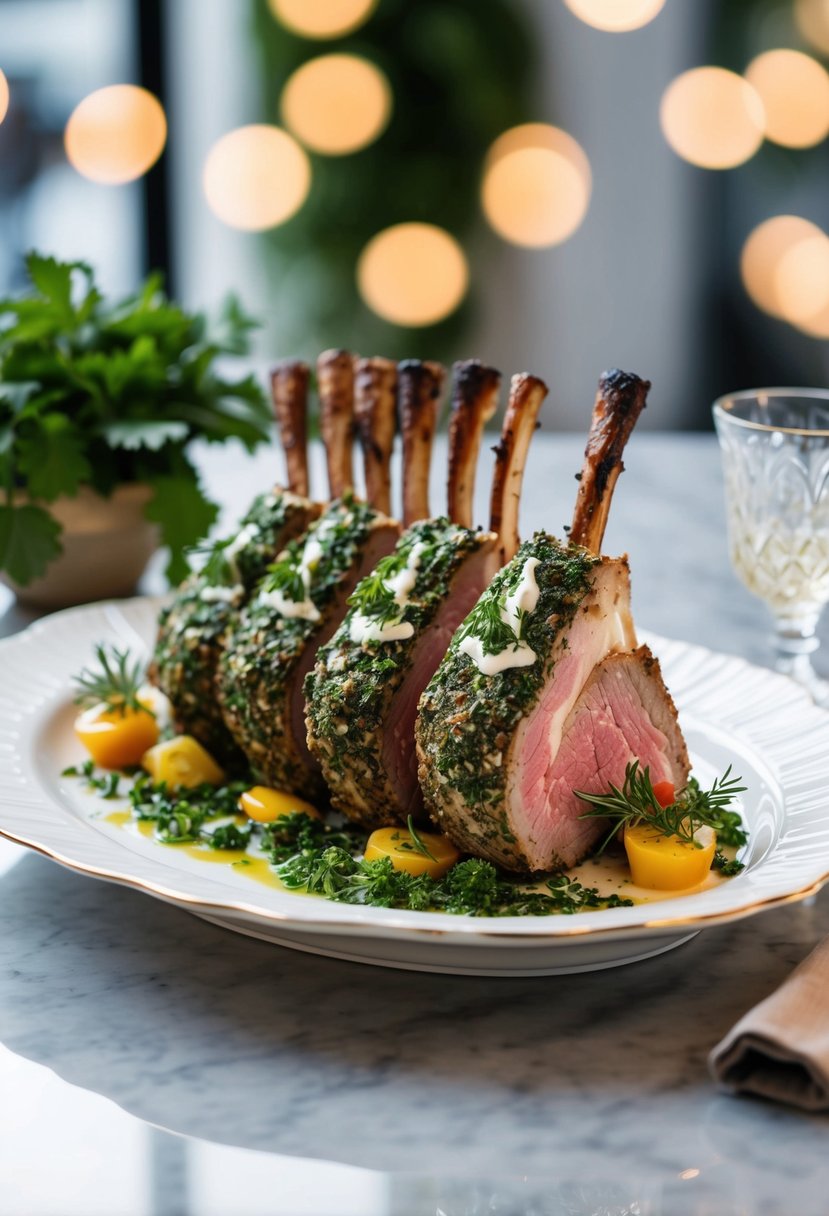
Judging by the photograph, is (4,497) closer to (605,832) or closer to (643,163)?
(605,832)

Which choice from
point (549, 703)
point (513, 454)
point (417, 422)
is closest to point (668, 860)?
point (549, 703)

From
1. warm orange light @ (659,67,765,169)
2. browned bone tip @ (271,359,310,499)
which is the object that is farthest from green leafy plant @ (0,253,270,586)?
warm orange light @ (659,67,765,169)

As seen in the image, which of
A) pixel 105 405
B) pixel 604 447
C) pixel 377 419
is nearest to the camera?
pixel 604 447

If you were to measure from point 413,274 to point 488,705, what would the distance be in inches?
212

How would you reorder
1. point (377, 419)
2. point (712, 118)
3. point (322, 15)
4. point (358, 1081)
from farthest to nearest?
1. point (712, 118)
2. point (322, 15)
3. point (377, 419)
4. point (358, 1081)

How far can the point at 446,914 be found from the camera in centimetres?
199

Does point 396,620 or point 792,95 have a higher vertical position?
point 792,95

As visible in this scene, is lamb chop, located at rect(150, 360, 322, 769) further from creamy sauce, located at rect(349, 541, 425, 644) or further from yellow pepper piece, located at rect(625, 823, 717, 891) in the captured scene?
yellow pepper piece, located at rect(625, 823, 717, 891)

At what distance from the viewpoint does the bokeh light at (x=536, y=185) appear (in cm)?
706

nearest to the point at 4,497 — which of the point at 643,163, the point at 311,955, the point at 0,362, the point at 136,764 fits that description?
the point at 0,362

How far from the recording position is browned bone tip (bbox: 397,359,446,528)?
2709mm

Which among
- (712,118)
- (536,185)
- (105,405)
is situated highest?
(712,118)

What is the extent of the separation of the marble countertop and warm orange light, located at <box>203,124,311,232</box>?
5.50m

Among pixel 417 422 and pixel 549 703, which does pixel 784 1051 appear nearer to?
pixel 549 703
